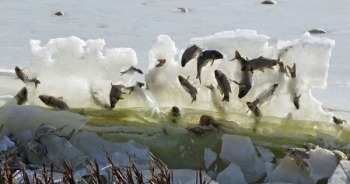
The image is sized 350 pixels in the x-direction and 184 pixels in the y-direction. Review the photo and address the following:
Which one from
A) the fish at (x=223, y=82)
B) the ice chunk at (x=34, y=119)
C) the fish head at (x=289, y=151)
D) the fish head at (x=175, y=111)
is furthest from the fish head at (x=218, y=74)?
the ice chunk at (x=34, y=119)

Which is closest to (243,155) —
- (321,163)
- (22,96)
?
(321,163)

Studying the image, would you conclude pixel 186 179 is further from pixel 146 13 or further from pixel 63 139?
pixel 146 13

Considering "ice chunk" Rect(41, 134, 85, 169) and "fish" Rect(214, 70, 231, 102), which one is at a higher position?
"fish" Rect(214, 70, 231, 102)

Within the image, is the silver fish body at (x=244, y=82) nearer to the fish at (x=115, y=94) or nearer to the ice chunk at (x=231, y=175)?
the ice chunk at (x=231, y=175)

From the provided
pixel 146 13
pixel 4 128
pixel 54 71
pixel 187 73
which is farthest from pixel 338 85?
pixel 146 13

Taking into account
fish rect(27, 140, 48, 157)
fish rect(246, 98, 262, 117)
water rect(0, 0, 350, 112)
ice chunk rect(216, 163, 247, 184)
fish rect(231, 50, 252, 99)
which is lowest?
water rect(0, 0, 350, 112)

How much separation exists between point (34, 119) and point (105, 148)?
1.28 feet

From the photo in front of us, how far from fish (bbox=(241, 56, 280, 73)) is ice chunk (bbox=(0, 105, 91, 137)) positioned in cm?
77

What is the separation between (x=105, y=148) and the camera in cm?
339

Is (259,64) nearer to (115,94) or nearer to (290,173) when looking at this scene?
(290,173)

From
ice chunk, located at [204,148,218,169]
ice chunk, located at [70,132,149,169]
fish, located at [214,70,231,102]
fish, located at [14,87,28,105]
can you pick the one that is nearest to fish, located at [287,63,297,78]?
fish, located at [214,70,231,102]

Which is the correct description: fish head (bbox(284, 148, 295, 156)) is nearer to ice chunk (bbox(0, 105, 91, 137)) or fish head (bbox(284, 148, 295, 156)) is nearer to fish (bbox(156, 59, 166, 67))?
fish (bbox(156, 59, 166, 67))

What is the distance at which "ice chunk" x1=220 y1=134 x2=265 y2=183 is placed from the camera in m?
3.21

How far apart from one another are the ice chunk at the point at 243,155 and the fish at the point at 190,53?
1.44ft
